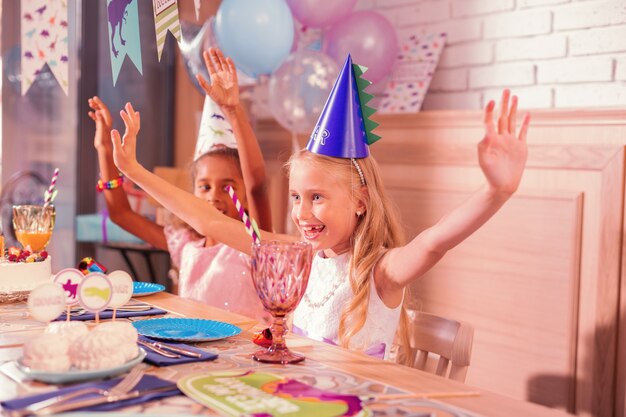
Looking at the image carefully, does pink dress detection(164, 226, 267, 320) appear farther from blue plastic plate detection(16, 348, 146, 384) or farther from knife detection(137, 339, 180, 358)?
blue plastic plate detection(16, 348, 146, 384)

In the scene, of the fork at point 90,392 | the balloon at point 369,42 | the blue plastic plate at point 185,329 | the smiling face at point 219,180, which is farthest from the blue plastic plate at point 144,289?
the balloon at point 369,42

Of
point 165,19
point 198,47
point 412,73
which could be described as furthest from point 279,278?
point 198,47

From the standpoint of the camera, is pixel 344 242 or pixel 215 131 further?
pixel 215 131

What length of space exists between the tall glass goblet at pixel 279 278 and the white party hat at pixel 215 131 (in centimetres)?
128

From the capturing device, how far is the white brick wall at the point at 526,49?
263 cm

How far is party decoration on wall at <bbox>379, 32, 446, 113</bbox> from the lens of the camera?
3084 millimetres

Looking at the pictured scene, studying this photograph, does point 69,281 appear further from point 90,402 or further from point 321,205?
point 321,205

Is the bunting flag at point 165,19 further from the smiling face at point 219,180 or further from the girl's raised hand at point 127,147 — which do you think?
the smiling face at point 219,180

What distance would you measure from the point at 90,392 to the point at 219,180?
4.67 ft

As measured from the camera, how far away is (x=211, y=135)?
2396 mm

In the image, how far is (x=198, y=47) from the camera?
323 cm

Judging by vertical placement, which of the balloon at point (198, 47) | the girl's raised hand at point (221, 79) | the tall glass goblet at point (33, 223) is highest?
the balloon at point (198, 47)

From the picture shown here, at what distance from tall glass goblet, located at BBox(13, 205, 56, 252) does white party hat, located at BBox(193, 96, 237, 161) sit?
0.72 m

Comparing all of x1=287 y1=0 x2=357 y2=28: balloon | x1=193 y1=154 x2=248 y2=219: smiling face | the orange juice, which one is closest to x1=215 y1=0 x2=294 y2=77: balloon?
x1=287 y1=0 x2=357 y2=28: balloon
